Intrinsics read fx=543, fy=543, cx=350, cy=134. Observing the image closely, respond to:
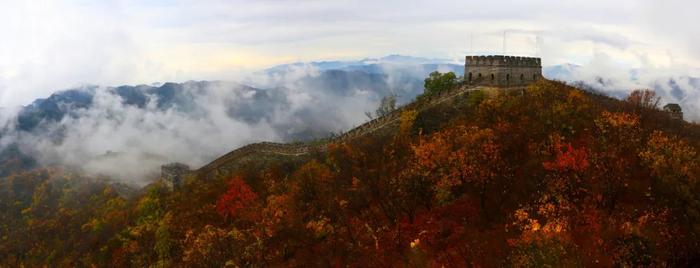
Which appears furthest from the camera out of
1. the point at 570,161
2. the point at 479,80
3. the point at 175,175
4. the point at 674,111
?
the point at 175,175

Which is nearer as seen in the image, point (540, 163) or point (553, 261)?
point (553, 261)

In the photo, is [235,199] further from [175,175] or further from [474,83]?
[474,83]

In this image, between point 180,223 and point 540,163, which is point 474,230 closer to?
point 540,163

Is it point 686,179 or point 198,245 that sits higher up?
point 686,179

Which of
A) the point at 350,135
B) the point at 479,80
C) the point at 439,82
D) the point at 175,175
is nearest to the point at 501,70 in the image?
the point at 479,80

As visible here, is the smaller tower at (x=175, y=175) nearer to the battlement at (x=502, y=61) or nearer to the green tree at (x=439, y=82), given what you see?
the green tree at (x=439, y=82)

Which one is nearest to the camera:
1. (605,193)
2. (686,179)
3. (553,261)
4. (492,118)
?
(553,261)

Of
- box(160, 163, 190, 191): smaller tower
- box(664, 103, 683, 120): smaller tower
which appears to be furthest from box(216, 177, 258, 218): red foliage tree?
box(664, 103, 683, 120): smaller tower

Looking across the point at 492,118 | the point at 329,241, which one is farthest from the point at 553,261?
the point at 492,118
